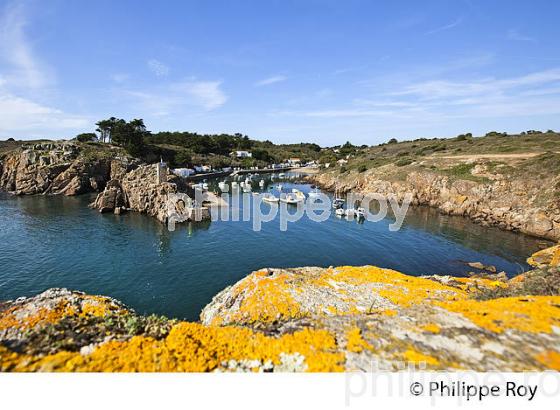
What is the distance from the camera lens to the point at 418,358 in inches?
316

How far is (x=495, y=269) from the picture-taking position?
35.4 metres

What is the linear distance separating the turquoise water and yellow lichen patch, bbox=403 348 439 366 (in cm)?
1942

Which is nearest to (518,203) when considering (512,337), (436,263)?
(436,263)

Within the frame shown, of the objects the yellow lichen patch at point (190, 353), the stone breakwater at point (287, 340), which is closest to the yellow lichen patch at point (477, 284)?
the stone breakwater at point (287, 340)

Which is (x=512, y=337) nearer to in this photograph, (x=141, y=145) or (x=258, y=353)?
(x=258, y=353)

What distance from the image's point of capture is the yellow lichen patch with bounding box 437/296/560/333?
28.5 feet

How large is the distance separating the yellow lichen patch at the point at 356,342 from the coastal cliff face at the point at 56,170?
306 ft

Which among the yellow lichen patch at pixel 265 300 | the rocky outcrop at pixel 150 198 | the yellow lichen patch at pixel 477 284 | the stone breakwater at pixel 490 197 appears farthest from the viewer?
the rocky outcrop at pixel 150 198

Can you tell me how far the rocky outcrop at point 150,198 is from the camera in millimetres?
54969

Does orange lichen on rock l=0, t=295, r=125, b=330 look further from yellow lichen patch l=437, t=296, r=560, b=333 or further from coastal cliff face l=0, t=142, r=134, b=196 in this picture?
coastal cliff face l=0, t=142, r=134, b=196

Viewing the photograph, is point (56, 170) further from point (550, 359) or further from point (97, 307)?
point (550, 359)

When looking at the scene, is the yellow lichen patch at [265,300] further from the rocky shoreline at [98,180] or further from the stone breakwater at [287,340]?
the rocky shoreline at [98,180]

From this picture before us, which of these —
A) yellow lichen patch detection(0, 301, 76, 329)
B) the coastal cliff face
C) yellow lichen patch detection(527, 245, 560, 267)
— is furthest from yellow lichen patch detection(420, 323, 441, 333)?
the coastal cliff face

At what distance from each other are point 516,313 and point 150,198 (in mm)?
62123
